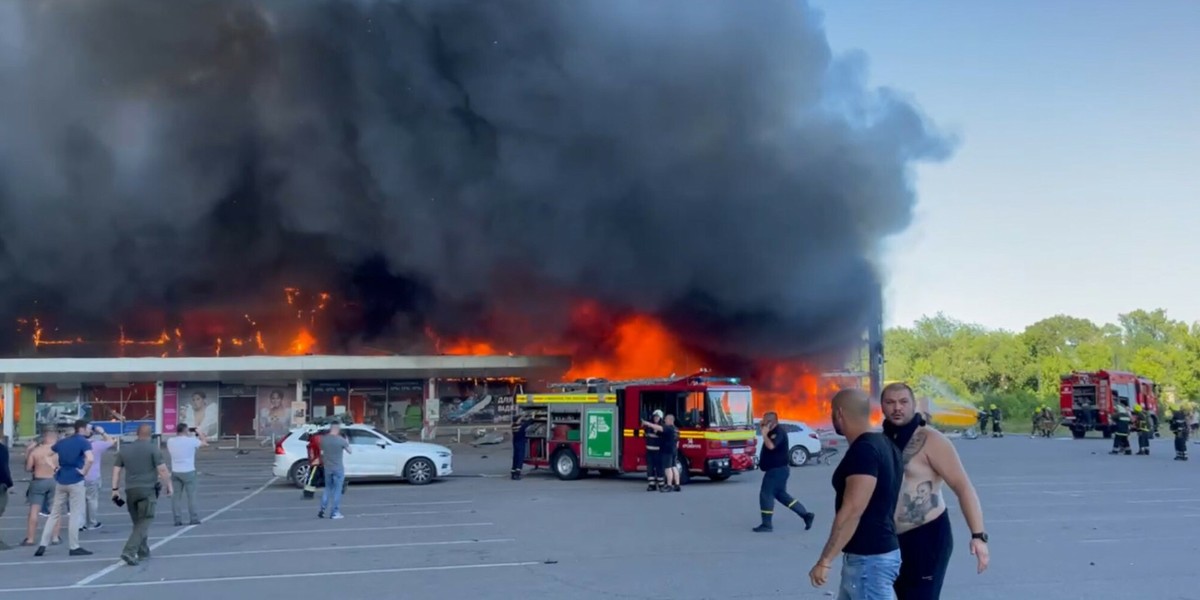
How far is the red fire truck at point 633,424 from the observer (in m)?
18.2

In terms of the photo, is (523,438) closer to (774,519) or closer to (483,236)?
(774,519)

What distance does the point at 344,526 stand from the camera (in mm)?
12859

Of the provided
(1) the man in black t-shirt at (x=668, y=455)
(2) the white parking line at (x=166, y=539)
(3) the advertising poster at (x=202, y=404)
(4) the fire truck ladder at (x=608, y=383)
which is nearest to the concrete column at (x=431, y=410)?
(3) the advertising poster at (x=202, y=404)

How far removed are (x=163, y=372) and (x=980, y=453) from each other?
82.9 ft

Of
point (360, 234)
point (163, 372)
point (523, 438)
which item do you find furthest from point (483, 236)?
point (523, 438)

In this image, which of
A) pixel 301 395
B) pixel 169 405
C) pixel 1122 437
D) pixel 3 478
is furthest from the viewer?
pixel 301 395

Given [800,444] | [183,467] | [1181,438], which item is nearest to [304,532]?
[183,467]

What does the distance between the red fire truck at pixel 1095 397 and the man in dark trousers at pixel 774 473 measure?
28521mm

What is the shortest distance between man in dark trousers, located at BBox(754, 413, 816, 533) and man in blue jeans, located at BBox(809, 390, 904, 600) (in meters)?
6.79

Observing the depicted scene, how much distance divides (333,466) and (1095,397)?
31515 mm

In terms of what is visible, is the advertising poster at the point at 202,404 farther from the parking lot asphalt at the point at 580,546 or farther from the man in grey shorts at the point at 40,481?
the man in grey shorts at the point at 40,481

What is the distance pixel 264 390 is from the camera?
114 feet

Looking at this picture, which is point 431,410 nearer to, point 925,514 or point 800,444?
point 800,444

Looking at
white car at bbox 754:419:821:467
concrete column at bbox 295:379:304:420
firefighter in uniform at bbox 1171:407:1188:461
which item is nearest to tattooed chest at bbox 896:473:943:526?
white car at bbox 754:419:821:467
